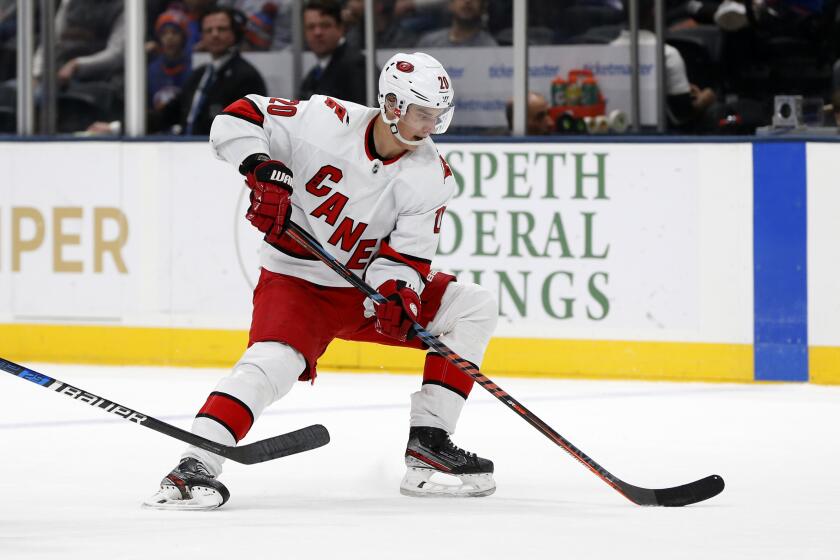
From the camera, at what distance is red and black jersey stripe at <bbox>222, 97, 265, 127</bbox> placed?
3.39 m

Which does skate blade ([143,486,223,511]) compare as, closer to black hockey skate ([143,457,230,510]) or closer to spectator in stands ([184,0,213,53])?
black hockey skate ([143,457,230,510])

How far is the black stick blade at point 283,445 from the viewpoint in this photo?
10.6 feet

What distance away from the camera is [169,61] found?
616 cm

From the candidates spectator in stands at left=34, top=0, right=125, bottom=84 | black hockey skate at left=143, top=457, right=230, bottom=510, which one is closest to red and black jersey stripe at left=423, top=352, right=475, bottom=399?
black hockey skate at left=143, top=457, right=230, bottom=510

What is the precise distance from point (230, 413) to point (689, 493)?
37.7 inches

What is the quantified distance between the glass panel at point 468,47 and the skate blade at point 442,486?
252 cm

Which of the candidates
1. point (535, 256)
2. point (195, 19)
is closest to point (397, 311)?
point (535, 256)

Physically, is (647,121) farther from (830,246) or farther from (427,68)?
(427,68)

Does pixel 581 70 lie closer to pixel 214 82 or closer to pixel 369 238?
pixel 214 82

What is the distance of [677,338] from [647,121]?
93 centimetres

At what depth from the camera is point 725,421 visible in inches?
177

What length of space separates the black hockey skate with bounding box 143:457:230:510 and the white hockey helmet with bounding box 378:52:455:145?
2.70 ft

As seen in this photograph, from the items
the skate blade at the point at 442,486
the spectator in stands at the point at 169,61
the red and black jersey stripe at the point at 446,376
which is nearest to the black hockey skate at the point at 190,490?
the skate blade at the point at 442,486

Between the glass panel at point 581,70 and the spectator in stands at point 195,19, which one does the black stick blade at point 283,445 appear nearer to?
the glass panel at point 581,70
